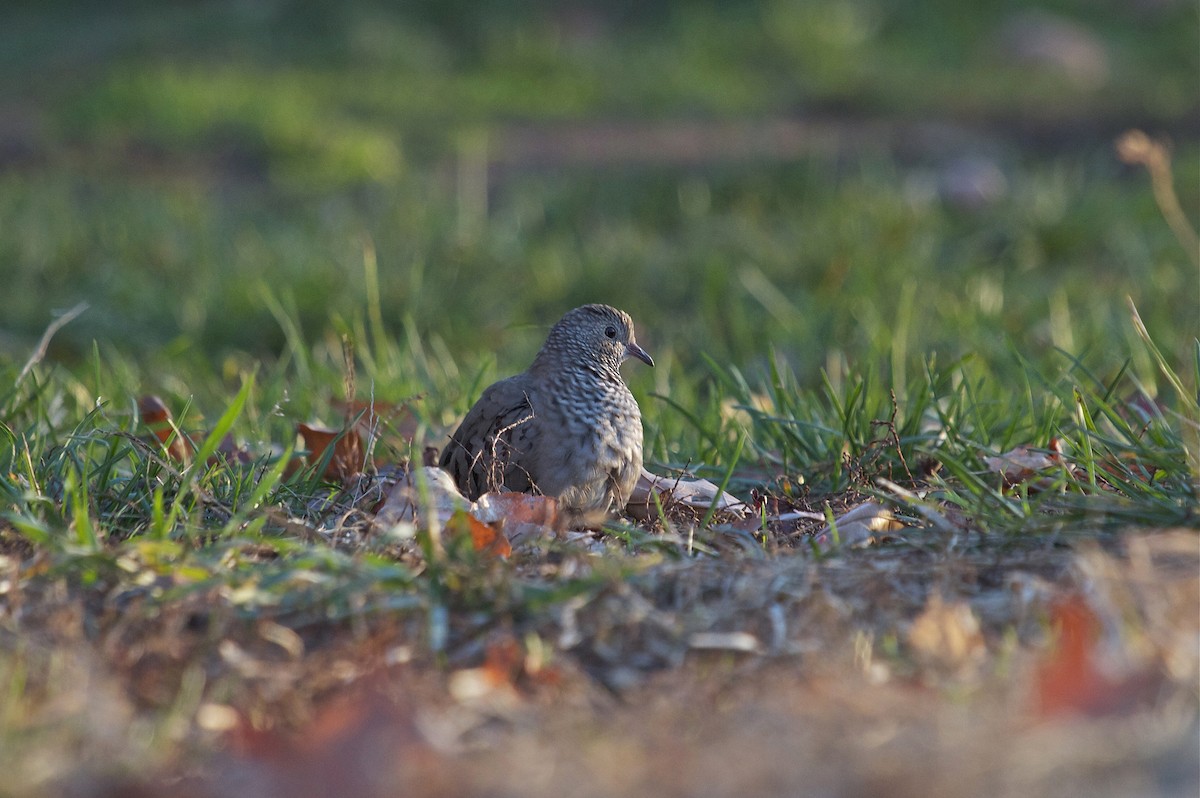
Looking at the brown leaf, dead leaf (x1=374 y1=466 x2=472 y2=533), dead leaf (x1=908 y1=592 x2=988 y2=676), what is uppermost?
dead leaf (x1=908 y1=592 x2=988 y2=676)

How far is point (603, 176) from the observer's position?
376 inches

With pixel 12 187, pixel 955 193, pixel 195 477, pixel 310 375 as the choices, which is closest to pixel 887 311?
pixel 955 193

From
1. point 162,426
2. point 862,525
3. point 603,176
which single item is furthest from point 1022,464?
point 603,176

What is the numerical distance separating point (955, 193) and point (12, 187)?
21.1ft

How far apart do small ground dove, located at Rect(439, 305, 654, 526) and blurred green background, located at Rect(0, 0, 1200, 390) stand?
1.23 meters

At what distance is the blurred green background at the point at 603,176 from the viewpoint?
6.42m

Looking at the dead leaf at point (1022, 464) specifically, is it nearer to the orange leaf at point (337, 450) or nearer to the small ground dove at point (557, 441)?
the small ground dove at point (557, 441)

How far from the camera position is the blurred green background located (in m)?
6.42

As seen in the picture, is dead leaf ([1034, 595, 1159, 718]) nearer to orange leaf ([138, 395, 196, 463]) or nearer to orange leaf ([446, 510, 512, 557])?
orange leaf ([446, 510, 512, 557])

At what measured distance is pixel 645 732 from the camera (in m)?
2.05

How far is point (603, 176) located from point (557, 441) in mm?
6322

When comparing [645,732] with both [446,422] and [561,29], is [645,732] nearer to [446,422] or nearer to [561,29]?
[446,422]

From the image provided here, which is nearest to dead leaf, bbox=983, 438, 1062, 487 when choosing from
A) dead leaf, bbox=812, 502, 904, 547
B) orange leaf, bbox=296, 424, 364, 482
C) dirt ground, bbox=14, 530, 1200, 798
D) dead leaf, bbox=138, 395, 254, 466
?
dead leaf, bbox=812, 502, 904, 547

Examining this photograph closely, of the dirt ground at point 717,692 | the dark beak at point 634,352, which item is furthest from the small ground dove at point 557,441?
the dirt ground at point 717,692
